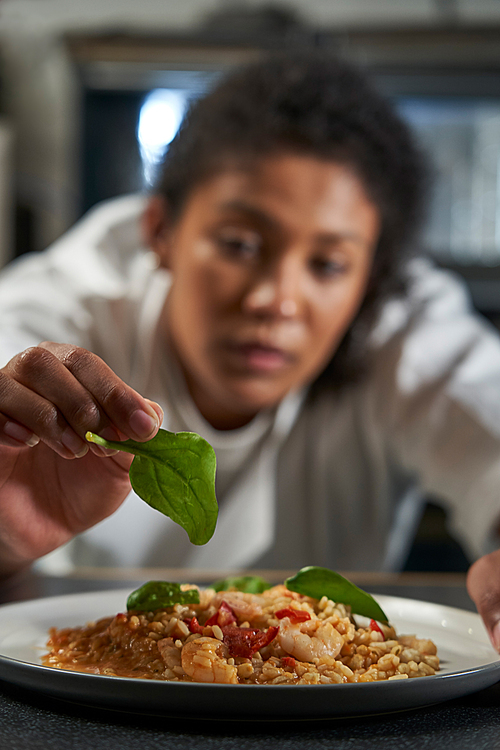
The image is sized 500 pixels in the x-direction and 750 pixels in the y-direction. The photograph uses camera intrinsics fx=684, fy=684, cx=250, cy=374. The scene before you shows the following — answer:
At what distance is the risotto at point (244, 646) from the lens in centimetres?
39

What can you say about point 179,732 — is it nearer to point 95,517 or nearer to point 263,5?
point 95,517

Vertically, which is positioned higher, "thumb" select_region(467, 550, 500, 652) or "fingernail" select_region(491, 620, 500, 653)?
"fingernail" select_region(491, 620, 500, 653)

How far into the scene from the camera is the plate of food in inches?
12.6

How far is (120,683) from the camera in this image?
318mm

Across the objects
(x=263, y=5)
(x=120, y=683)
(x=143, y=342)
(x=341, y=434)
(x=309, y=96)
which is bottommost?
(x=341, y=434)

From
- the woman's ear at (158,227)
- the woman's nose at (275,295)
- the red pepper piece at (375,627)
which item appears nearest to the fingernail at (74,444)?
the red pepper piece at (375,627)

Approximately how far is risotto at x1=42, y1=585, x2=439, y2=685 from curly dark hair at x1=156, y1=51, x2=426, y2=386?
0.82m

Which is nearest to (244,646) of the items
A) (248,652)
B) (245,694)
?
(248,652)

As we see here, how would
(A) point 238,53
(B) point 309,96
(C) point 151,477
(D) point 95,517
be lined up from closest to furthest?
(C) point 151,477 < (D) point 95,517 < (B) point 309,96 < (A) point 238,53

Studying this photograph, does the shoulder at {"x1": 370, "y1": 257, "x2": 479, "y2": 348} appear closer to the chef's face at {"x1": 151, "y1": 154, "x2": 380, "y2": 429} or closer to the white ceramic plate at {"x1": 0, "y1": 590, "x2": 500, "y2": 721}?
the chef's face at {"x1": 151, "y1": 154, "x2": 380, "y2": 429}

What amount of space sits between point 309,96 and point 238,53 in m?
1.36

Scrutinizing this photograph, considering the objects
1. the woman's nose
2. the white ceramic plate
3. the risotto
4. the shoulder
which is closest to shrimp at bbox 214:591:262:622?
the risotto

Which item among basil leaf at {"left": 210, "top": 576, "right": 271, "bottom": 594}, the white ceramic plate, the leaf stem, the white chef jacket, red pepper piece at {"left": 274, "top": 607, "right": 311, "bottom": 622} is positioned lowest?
the white chef jacket

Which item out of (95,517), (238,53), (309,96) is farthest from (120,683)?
(238,53)
